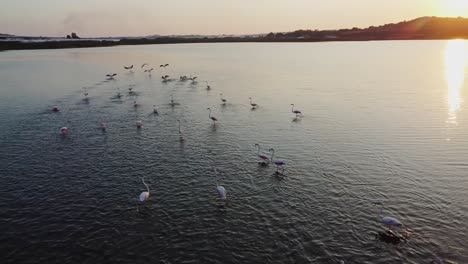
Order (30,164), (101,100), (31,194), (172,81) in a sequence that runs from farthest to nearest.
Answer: (172,81) < (101,100) < (30,164) < (31,194)

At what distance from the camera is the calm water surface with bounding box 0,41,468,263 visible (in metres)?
21.5

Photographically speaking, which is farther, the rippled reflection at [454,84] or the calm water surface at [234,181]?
the rippled reflection at [454,84]

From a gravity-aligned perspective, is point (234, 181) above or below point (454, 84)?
below

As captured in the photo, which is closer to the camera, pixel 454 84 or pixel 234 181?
pixel 234 181

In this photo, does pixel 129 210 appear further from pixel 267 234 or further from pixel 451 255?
pixel 451 255

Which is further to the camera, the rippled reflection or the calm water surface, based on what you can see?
the rippled reflection

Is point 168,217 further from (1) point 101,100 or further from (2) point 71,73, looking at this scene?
(2) point 71,73

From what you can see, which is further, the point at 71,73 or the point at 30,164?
the point at 71,73

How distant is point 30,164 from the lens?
33.2 metres

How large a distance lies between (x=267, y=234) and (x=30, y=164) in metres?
22.5

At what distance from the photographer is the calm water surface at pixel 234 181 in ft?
70.5

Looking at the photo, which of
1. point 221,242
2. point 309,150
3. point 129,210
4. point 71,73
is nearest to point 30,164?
point 129,210

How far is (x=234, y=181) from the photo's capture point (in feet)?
97.1

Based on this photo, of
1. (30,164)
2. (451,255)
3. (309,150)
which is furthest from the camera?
(309,150)
